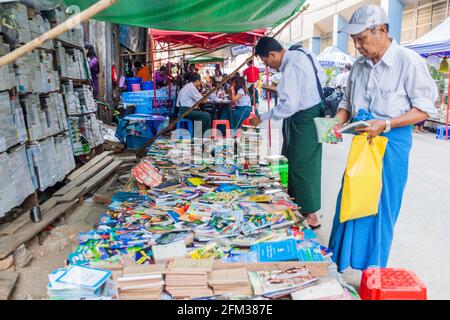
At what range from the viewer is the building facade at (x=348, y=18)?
14148mm

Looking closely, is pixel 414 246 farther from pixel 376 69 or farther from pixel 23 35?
pixel 23 35

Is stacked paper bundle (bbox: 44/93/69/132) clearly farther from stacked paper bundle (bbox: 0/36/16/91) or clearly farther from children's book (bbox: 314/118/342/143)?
children's book (bbox: 314/118/342/143)

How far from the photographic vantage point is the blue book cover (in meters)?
2.00

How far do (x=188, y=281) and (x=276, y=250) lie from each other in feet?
1.82

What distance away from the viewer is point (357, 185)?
86.9 inches

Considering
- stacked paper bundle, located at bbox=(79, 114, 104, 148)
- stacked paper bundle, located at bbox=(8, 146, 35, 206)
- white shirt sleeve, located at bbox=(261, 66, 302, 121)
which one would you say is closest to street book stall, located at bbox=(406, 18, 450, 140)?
white shirt sleeve, located at bbox=(261, 66, 302, 121)

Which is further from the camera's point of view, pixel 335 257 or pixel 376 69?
pixel 335 257

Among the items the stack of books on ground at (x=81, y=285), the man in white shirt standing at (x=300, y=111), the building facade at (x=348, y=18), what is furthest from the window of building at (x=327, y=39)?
the stack of books on ground at (x=81, y=285)

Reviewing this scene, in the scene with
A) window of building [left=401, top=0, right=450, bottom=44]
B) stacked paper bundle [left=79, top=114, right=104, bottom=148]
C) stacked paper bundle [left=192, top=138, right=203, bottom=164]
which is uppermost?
window of building [left=401, top=0, right=450, bottom=44]

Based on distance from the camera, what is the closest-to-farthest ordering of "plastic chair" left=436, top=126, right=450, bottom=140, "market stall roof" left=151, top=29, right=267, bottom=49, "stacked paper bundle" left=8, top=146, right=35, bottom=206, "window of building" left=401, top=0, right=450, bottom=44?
"stacked paper bundle" left=8, top=146, right=35, bottom=206 → "market stall roof" left=151, top=29, right=267, bottom=49 → "plastic chair" left=436, top=126, right=450, bottom=140 → "window of building" left=401, top=0, right=450, bottom=44

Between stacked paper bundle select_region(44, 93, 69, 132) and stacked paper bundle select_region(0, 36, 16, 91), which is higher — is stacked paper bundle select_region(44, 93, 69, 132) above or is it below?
below

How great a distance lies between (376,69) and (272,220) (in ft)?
3.67

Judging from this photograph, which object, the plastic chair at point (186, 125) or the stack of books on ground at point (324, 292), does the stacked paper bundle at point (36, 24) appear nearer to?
the plastic chair at point (186, 125)

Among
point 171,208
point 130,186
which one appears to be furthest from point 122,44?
point 171,208
